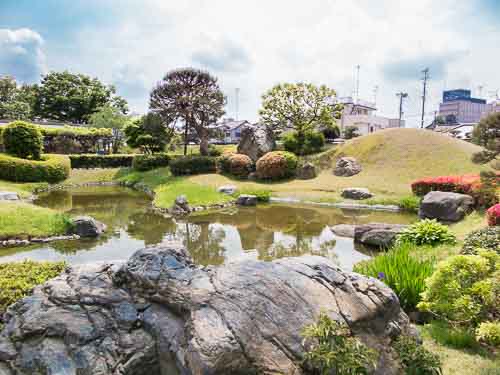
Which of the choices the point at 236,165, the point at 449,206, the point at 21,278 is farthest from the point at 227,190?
the point at 21,278

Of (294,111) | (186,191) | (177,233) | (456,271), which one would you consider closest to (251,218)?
(177,233)

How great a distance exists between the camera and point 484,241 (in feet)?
21.2

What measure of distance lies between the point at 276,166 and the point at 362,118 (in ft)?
102

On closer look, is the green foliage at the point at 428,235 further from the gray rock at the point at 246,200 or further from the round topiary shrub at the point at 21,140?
the round topiary shrub at the point at 21,140

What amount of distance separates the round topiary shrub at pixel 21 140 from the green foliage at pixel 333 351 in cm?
2576

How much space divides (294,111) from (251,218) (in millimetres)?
16352

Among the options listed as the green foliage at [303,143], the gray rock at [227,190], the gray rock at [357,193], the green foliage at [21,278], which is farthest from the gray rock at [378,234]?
the green foliage at [303,143]

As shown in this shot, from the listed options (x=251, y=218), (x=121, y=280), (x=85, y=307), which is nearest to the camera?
(x=85, y=307)

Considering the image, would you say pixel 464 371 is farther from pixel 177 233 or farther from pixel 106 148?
pixel 106 148

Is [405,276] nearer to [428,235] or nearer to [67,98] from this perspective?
[428,235]

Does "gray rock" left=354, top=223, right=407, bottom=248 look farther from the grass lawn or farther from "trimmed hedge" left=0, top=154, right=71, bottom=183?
"trimmed hedge" left=0, top=154, right=71, bottom=183

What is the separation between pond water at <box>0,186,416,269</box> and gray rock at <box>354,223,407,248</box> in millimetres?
392

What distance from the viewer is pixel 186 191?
18.1m

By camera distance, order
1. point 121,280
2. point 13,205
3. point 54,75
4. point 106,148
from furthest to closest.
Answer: point 54,75 → point 106,148 → point 13,205 → point 121,280
